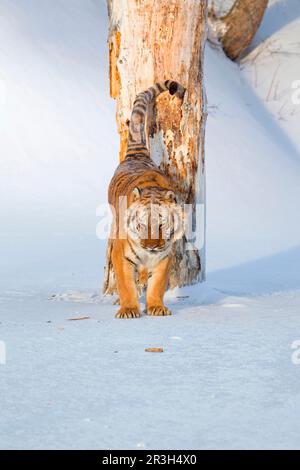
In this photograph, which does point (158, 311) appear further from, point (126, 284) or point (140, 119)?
point (140, 119)

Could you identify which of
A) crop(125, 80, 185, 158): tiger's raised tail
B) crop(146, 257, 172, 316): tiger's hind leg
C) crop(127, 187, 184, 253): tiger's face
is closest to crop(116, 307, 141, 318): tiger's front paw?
crop(146, 257, 172, 316): tiger's hind leg

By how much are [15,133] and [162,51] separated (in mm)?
4235

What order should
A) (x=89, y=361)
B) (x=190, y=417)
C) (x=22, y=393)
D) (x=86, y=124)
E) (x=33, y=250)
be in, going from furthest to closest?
(x=86, y=124) → (x=33, y=250) → (x=89, y=361) → (x=22, y=393) → (x=190, y=417)

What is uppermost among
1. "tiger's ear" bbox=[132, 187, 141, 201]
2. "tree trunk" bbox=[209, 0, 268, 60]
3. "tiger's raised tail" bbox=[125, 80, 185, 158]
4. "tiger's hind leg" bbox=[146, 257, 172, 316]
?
"tree trunk" bbox=[209, 0, 268, 60]

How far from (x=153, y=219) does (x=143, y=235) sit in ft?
0.34

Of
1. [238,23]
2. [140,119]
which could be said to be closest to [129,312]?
[140,119]

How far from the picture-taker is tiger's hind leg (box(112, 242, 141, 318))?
4551mm

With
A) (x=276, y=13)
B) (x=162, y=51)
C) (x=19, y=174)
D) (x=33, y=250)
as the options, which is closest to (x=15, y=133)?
(x=19, y=174)

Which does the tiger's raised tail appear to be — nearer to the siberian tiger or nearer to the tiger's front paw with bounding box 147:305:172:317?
the siberian tiger

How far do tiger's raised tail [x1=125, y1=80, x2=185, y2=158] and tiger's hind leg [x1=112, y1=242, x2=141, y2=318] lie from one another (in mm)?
845

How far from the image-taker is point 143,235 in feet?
14.5

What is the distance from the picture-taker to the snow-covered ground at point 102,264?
2551 millimetres

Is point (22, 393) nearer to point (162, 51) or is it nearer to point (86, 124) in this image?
point (162, 51)

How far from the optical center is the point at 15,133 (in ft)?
30.8
